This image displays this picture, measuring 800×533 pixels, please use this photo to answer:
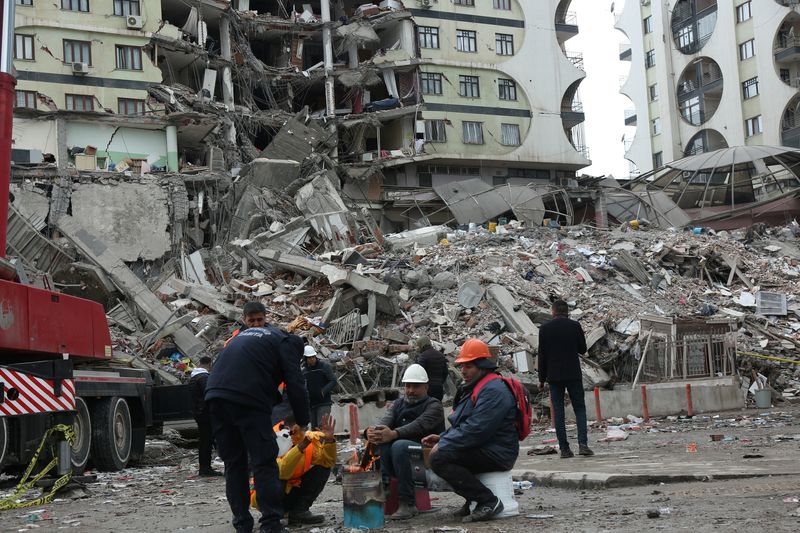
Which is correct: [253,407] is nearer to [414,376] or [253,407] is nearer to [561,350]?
[414,376]

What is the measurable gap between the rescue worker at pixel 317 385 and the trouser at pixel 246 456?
4969 mm

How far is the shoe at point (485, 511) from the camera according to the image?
6801mm

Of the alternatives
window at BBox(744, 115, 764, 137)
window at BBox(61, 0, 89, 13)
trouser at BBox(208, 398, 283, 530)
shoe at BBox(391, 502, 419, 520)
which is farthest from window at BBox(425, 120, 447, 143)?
trouser at BBox(208, 398, 283, 530)

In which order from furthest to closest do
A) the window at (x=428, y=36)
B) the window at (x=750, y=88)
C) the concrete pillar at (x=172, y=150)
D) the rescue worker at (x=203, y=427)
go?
the window at (x=750, y=88), the window at (x=428, y=36), the concrete pillar at (x=172, y=150), the rescue worker at (x=203, y=427)

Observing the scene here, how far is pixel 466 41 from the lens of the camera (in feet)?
172

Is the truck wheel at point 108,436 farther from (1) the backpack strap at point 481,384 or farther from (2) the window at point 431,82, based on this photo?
(2) the window at point 431,82

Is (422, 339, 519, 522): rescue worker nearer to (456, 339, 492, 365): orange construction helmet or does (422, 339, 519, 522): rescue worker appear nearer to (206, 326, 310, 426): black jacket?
(456, 339, 492, 365): orange construction helmet

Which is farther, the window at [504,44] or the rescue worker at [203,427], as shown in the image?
the window at [504,44]

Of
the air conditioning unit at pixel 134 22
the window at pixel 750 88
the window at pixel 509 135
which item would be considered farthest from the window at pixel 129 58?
the window at pixel 750 88

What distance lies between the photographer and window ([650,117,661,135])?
2625 inches

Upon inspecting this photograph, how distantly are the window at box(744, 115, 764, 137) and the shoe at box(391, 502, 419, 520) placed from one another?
55.0 meters

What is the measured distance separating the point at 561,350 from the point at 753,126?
51.5 m

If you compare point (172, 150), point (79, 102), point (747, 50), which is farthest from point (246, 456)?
point (747, 50)

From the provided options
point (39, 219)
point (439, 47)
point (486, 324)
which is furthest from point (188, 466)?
point (439, 47)
